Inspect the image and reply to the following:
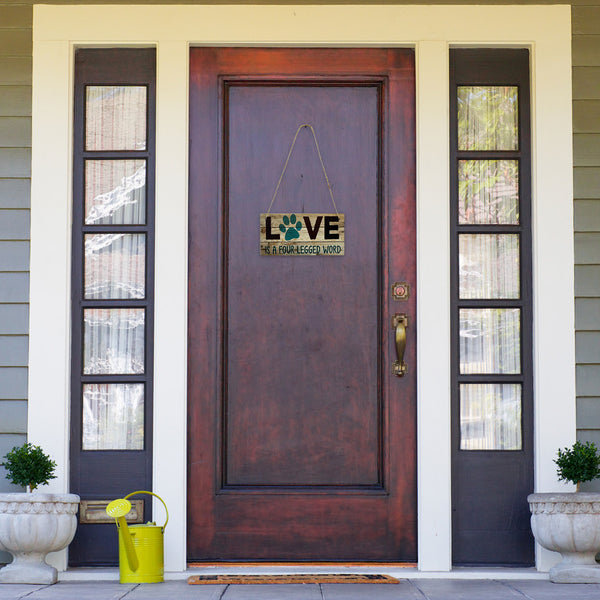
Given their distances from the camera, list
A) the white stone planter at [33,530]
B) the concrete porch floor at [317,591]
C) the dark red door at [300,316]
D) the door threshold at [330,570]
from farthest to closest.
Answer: the dark red door at [300,316] < the door threshold at [330,570] < the white stone planter at [33,530] < the concrete porch floor at [317,591]

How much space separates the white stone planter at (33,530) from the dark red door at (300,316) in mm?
530

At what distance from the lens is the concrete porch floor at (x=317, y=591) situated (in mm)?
3451

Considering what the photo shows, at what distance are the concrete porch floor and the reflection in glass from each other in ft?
1.83

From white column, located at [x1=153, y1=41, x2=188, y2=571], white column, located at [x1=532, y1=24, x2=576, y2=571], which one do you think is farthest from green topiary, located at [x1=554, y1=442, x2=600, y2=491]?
white column, located at [x1=153, y1=41, x2=188, y2=571]

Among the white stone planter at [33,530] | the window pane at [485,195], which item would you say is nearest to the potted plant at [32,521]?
the white stone planter at [33,530]

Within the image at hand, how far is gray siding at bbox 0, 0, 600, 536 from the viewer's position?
Answer: 398 cm

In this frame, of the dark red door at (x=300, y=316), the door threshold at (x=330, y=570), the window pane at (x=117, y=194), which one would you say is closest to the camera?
the door threshold at (x=330, y=570)

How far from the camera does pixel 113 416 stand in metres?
4.02

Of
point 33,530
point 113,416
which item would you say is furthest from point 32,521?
point 113,416

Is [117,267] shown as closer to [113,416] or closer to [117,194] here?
[117,194]

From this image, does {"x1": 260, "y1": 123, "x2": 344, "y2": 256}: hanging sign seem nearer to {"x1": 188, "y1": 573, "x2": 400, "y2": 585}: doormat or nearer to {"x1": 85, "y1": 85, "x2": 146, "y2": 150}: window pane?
{"x1": 85, "y1": 85, "x2": 146, "y2": 150}: window pane

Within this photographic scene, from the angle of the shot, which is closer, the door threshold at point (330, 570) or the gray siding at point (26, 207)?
the door threshold at point (330, 570)

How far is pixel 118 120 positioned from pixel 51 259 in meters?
0.66

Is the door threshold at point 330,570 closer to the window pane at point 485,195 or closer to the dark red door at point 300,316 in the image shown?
the dark red door at point 300,316
